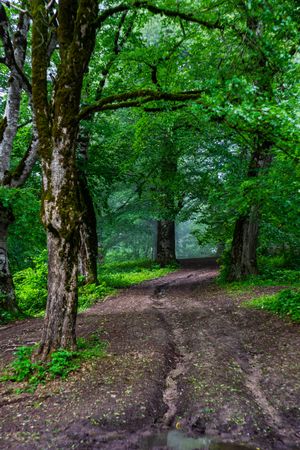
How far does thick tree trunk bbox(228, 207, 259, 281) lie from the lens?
13.2 metres

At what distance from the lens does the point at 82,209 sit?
237 inches

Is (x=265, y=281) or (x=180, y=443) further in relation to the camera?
(x=265, y=281)

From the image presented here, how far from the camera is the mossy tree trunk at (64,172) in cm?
559

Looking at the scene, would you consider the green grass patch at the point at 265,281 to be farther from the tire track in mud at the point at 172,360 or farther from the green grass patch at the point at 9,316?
the green grass patch at the point at 9,316

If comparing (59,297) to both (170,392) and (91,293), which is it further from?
(91,293)

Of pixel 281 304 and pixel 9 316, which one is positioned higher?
pixel 281 304

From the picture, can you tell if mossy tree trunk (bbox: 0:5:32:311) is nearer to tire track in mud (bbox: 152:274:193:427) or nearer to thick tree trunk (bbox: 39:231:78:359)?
tire track in mud (bbox: 152:274:193:427)

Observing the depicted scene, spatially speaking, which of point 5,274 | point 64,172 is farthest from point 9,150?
point 64,172

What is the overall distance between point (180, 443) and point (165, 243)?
19.0 meters

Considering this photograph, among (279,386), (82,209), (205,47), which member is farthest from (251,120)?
(205,47)

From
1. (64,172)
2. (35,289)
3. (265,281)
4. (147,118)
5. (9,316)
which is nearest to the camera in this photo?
(64,172)

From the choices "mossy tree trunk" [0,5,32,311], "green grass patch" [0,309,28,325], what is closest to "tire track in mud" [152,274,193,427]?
"green grass patch" [0,309,28,325]

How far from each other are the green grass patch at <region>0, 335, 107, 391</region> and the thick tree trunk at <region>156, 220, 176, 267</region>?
54.7 feet

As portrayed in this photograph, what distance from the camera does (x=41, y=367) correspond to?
5.20 metres
